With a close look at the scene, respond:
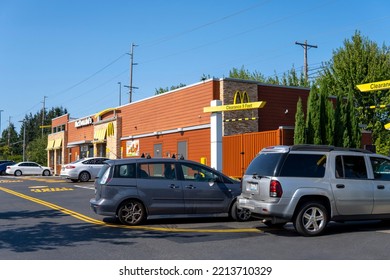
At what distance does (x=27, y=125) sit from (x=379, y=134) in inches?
3907

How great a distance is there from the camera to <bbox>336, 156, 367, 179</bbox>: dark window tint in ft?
31.0

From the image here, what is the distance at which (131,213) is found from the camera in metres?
10.6

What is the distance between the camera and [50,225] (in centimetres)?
1070

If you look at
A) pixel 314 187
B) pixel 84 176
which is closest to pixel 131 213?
pixel 314 187

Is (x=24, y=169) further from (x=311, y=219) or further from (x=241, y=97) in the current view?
(x=311, y=219)

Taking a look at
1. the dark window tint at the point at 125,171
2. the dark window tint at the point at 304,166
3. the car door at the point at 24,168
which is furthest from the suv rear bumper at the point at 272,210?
the car door at the point at 24,168

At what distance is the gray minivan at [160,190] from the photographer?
34.8ft

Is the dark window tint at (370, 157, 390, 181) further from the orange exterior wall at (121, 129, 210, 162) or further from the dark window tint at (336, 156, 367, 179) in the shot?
the orange exterior wall at (121, 129, 210, 162)

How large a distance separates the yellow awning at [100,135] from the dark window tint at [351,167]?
96.6 ft

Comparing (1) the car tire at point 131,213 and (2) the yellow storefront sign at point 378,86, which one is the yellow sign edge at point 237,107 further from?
(1) the car tire at point 131,213

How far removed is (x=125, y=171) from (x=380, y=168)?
19.2ft
